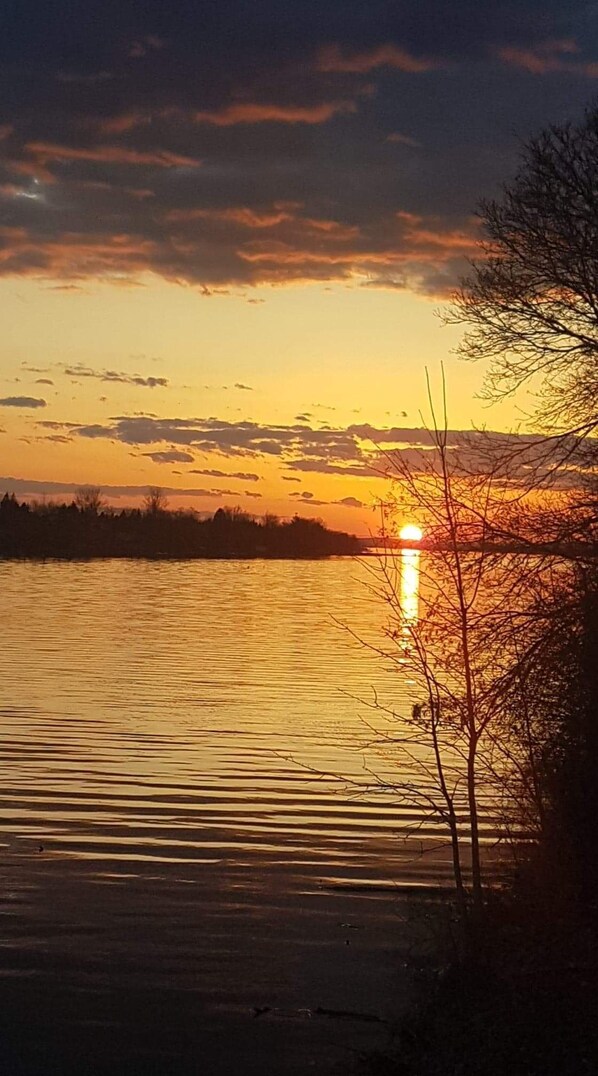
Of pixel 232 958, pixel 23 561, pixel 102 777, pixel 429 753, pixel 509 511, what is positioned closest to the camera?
pixel 232 958

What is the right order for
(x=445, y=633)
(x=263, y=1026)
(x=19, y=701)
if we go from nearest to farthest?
(x=263, y=1026)
(x=445, y=633)
(x=19, y=701)

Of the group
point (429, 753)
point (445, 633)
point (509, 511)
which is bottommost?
point (429, 753)

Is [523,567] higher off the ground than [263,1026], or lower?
higher

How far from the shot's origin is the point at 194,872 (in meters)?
18.3

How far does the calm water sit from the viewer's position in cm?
1207

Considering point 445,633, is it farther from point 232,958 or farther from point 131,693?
point 131,693

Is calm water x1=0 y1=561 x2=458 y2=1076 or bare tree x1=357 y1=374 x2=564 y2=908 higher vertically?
bare tree x1=357 y1=374 x2=564 y2=908

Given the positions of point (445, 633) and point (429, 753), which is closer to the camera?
point (445, 633)

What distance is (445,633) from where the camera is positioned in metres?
15.9

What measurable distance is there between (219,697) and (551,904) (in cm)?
2532

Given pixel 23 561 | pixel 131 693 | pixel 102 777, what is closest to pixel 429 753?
pixel 102 777

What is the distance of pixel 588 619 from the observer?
670 inches

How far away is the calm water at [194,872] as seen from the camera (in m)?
12.1

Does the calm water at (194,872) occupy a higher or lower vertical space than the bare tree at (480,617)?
lower
